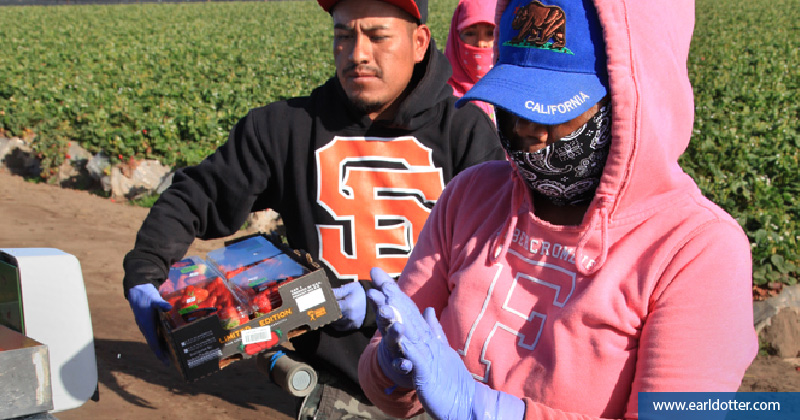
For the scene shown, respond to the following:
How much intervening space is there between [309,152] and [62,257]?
3.33 feet

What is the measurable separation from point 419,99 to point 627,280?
4.38 ft

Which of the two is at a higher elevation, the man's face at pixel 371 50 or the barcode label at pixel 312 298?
the man's face at pixel 371 50

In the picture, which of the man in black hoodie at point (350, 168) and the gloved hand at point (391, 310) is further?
the man in black hoodie at point (350, 168)

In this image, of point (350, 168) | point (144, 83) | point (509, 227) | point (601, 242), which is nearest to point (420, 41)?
point (350, 168)

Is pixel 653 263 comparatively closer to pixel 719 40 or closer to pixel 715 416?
pixel 715 416

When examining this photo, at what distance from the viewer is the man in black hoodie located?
8.41 ft

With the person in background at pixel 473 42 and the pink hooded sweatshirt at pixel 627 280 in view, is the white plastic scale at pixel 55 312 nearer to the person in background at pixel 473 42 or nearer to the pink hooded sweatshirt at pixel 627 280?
the pink hooded sweatshirt at pixel 627 280

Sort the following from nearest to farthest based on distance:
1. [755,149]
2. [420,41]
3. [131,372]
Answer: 1. [420,41]
2. [131,372]
3. [755,149]

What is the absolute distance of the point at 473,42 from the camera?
4.98m

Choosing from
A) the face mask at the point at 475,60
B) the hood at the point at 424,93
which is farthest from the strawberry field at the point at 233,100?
the hood at the point at 424,93

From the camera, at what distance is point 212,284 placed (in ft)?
7.95

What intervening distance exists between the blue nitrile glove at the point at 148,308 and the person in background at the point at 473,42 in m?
2.93

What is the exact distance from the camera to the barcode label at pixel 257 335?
2242 millimetres

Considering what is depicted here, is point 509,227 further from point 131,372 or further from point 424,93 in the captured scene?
point 131,372
